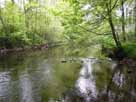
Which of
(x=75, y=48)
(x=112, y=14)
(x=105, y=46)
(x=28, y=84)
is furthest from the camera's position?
(x=75, y=48)

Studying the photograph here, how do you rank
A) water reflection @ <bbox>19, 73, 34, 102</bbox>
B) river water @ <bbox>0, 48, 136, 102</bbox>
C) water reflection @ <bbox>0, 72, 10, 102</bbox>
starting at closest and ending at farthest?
river water @ <bbox>0, 48, 136, 102</bbox>, water reflection @ <bbox>19, 73, 34, 102</bbox>, water reflection @ <bbox>0, 72, 10, 102</bbox>

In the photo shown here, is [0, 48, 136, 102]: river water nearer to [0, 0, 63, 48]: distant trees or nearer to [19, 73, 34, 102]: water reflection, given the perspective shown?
[19, 73, 34, 102]: water reflection

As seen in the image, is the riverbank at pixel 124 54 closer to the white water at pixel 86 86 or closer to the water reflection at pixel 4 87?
the white water at pixel 86 86

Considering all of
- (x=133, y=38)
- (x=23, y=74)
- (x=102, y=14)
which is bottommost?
(x=23, y=74)

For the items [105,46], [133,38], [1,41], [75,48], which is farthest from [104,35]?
[1,41]

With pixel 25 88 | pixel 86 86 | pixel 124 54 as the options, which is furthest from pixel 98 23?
pixel 25 88

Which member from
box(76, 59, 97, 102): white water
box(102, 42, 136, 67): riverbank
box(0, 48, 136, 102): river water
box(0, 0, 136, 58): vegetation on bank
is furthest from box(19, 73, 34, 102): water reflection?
box(0, 0, 136, 58): vegetation on bank

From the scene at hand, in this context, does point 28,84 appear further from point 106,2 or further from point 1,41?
point 1,41

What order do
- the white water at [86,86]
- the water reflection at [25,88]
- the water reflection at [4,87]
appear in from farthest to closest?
the water reflection at [4,87] < the water reflection at [25,88] < the white water at [86,86]

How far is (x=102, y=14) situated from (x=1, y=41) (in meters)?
23.8

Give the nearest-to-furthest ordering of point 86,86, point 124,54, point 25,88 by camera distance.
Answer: point 86,86
point 25,88
point 124,54

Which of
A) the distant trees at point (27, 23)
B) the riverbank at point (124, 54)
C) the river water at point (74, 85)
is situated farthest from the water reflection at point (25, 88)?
the distant trees at point (27, 23)

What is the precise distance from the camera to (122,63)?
22656mm

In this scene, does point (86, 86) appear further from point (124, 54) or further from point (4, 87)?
point (124, 54)
